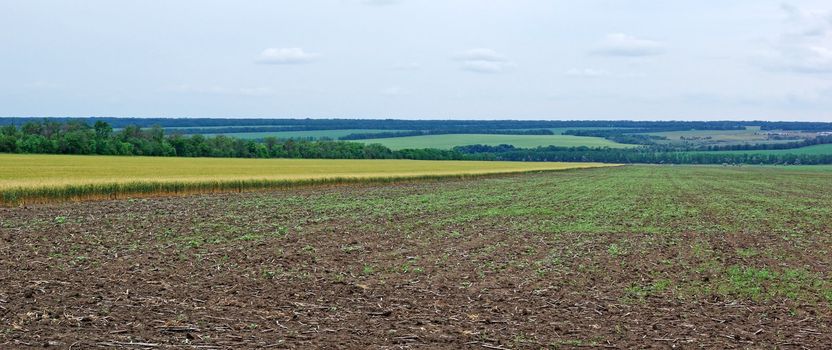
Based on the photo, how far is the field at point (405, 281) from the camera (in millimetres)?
10758

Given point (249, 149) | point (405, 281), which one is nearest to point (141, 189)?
point (405, 281)

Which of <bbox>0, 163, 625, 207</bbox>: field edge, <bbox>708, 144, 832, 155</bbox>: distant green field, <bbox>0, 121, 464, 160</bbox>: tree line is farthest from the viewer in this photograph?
<bbox>708, 144, 832, 155</bbox>: distant green field

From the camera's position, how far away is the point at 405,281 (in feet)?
48.0

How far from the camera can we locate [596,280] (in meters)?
15.0

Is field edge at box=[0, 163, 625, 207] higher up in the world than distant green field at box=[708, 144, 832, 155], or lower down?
higher up

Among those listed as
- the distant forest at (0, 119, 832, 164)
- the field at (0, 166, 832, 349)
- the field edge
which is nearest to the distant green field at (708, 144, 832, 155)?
the distant forest at (0, 119, 832, 164)

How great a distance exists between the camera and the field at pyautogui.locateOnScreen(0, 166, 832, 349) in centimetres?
1076

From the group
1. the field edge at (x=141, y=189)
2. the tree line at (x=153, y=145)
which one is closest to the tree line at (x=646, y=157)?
the tree line at (x=153, y=145)

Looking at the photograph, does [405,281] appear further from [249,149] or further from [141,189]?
[249,149]

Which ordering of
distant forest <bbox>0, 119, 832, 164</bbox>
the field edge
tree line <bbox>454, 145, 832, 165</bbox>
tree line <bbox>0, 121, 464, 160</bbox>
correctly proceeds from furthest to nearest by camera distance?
1. tree line <bbox>454, 145, 832, 165</bbox>
2. distant forest <bbox>0, 119, 832, 164</bbox>
3. tree line <bbox>0, 121, 464, 160</bbox>
4. the field edge

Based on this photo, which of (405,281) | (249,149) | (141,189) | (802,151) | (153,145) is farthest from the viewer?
(802,151)

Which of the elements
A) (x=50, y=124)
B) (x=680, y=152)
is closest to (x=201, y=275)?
(x=50, y=124)

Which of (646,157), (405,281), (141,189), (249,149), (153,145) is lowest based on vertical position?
(646,157)

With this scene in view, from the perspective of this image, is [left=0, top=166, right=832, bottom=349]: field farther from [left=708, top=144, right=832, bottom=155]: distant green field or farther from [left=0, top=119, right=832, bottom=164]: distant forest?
[left=708, top=144, right=832, bottom=155]: distant green field
